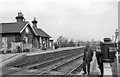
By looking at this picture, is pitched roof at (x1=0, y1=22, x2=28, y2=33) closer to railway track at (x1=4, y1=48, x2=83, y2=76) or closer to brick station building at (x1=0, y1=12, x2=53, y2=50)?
brick station building at (x1=0, y1=12, x2=53, y2=50)

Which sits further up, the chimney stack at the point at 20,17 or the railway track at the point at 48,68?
the chimney stack at the point at 20,17

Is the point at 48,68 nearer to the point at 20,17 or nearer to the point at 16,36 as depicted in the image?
Answer: the point at 16,36

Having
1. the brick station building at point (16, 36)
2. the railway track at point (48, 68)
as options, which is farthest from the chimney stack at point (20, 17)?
the railway track at point (48, 68)

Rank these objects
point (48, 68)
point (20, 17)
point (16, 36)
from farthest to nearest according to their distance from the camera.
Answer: point (20, 17) → point (16, 36) → point (48, 68)

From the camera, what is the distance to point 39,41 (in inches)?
1613

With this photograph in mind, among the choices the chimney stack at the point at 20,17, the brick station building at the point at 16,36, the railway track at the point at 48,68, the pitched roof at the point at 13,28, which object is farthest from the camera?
the chimney stack at the point at 20,17

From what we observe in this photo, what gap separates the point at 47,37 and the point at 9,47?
17.0 meters

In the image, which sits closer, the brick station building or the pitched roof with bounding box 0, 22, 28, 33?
the brick station building

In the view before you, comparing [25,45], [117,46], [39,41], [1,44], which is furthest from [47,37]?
[117,46]

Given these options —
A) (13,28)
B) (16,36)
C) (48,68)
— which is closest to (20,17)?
(13,28)

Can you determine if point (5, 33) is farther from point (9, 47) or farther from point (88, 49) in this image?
point (88, 49)

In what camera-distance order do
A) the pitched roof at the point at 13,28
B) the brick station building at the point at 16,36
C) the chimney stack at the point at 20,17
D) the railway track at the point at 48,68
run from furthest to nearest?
the chimney stack at the point at 20,17 < the pitched roof at the point at 13,28 < the brick station building at the point at 16,36 < the railway track at the point at 48,68

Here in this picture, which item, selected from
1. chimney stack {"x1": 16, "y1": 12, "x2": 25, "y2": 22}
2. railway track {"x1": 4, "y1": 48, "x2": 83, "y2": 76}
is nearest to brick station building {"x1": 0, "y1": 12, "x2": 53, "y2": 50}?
chimney stack {"x1": 16, "y1": 12, "x2": 25, "y2": 22}

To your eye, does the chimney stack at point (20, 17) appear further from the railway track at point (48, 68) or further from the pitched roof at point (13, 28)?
the railway track at point (48, 68)
